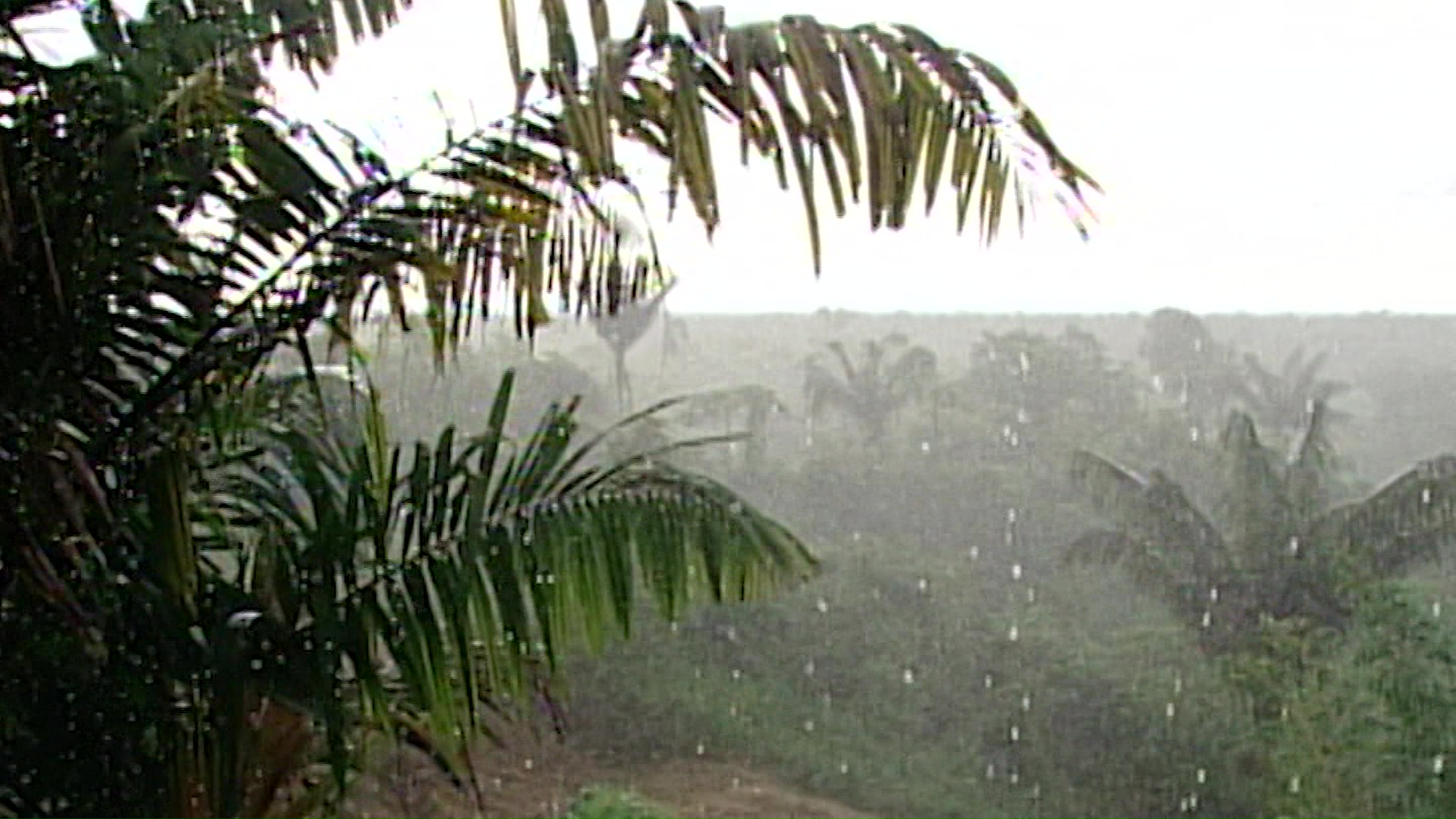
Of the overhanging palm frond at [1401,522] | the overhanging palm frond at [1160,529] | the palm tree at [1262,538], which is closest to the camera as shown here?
the overhanging palm frond at [1401,522]

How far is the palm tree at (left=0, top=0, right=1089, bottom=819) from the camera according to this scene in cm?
125

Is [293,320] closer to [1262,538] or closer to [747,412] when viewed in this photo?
[1262,538]

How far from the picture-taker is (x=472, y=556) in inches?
61.1

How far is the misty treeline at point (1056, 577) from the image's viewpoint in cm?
592

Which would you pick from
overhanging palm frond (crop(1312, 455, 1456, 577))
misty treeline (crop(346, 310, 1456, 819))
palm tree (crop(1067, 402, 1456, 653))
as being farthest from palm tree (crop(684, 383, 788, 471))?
overhanging palm frond (crop(1312, 455, 1456, 577))

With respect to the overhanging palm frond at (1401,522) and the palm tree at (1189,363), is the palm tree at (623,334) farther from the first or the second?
the palm tree at (1189,363)

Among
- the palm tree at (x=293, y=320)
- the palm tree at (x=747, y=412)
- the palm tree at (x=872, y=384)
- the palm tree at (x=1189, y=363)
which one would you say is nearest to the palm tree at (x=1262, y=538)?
the palm tree at (x=747, y=412)

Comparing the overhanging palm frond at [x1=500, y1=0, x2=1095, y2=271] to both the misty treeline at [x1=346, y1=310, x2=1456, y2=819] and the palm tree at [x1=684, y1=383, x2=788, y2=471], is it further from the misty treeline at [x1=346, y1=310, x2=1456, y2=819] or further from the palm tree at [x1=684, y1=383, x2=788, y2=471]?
the palm tree at [x1=684, y1=383, x2=788, y2=471]

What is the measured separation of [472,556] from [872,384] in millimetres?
8959

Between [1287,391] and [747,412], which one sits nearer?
[1287,391]

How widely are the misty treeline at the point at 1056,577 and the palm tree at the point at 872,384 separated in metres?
0.03

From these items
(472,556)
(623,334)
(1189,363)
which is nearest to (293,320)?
(472,556)

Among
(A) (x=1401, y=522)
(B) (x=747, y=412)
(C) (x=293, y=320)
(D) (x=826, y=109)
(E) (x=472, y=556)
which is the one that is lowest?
(A) (x=1401, y=522)

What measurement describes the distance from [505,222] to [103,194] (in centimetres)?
37
